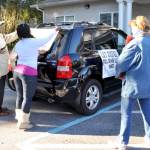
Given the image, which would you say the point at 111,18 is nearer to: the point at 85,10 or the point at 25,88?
the point at 85,10

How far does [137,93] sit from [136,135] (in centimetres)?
125

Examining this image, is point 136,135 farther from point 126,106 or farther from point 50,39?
point 50,39

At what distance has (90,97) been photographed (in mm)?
7391

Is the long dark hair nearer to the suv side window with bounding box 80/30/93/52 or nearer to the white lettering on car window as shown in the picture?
the suv side window with bounding box 80/30/93/52

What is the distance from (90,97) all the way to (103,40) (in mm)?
1252

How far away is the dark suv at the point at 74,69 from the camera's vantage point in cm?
693

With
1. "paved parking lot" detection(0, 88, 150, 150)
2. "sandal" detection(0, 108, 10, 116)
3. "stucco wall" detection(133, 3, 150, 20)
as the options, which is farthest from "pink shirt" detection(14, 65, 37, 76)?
"stucco wall" detection(133, 3, 150, 20)

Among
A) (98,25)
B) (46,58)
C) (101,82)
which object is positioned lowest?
(101,82)

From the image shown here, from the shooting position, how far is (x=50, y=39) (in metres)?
6.89

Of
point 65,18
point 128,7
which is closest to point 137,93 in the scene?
point 128,7

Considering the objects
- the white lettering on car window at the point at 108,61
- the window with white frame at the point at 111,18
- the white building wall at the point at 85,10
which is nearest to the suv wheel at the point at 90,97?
the white lettering on car window at the point at 108,61

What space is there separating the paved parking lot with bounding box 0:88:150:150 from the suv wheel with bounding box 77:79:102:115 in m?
0.13

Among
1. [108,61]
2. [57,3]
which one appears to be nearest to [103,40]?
[108,61]

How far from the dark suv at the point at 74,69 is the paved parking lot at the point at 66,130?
355 mm
